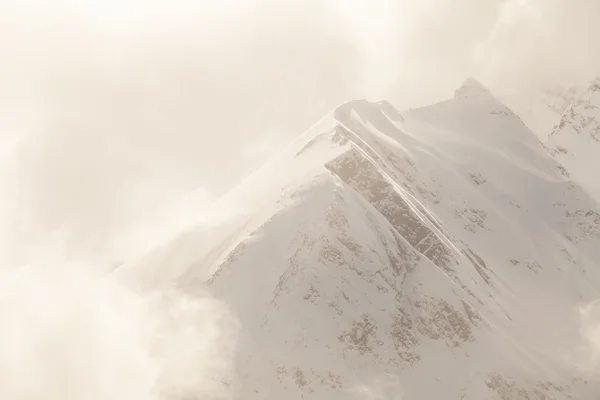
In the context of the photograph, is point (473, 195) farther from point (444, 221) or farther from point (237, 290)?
point (237, 290)

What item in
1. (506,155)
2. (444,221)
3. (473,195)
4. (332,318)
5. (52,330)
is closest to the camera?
(332,318)

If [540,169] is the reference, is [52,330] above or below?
above

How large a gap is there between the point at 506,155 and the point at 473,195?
1283 inches

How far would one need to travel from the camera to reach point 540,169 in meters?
177

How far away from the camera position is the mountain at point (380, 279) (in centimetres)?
9256

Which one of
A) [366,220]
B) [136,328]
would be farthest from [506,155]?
[136,328]

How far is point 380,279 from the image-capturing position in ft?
335

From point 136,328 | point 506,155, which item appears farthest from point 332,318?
point 506,155

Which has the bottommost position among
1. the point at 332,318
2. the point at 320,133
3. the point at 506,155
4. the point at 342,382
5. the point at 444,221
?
the point at 342,382

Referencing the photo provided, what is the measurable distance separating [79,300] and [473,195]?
96685mm

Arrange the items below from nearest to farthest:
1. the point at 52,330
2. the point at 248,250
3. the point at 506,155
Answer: the point at 248,250
the point at 52,330
the point at 506,155

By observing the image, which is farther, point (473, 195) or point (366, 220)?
point (473, 195)

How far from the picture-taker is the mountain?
92.6 meters

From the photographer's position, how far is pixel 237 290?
9875 centimetres
